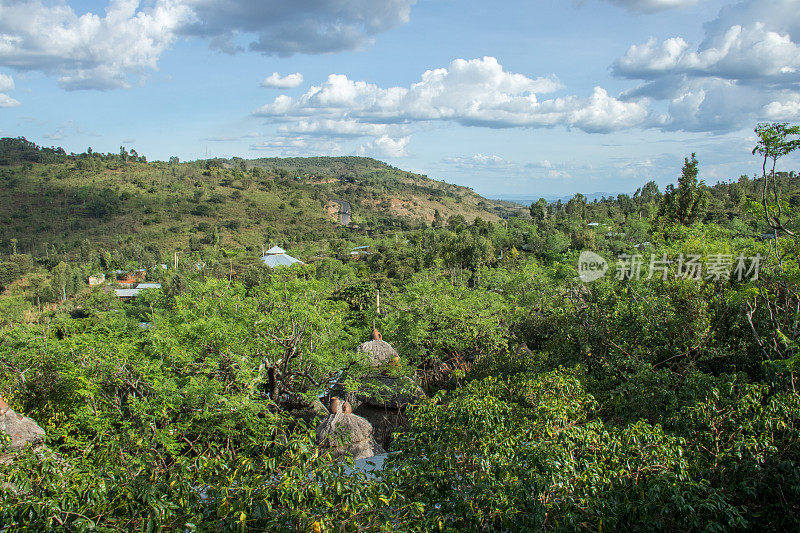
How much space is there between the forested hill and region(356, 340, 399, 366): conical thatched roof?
49986 millimetres

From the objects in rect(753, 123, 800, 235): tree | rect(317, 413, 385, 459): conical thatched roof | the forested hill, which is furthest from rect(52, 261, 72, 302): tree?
rect(753, 123, 800, 235): tree

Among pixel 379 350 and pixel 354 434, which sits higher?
pixel 379 350

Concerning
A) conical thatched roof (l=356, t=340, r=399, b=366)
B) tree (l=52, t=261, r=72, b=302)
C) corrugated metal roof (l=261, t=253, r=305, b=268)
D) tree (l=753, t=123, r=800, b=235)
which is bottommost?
tree (l=52, t=261, r=72, b=302)

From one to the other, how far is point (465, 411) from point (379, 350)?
9765 millimetres

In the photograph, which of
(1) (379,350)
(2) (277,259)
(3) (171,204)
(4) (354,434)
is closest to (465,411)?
(4) (354,434)

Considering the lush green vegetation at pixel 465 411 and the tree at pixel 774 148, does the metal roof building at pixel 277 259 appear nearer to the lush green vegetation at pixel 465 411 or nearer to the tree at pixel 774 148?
the lush green vegetation at pixel 465 411

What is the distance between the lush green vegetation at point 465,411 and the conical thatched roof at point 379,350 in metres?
0.69

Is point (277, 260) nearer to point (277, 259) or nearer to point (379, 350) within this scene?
point (277, 259)

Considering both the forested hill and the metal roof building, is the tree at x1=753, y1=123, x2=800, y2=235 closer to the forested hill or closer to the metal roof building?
the metal roof building

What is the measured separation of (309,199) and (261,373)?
254 feet

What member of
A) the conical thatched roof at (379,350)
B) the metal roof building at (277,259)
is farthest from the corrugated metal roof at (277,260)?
the conical thatched roof at (379,350)

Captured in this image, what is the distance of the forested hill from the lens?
66.9m

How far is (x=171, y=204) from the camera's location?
76250 mm

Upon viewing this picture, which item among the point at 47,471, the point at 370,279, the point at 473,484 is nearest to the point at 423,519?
the point at 473,484
